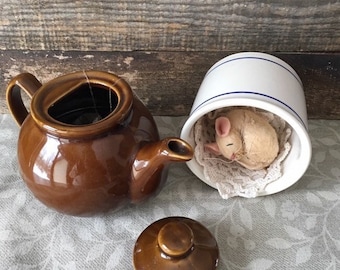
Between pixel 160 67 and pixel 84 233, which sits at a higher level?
pixel 160 67

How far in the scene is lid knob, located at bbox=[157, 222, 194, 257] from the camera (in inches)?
19.9

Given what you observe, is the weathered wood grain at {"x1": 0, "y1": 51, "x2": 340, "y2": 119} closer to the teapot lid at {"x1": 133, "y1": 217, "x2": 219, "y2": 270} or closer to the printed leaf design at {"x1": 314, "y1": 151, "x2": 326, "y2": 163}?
the printed leaf design at {"x1": 314, "y1": 151, "x2": 326, "y2": 163}

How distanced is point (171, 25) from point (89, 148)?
0.23 metres

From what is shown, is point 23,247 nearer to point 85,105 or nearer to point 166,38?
point 85,105

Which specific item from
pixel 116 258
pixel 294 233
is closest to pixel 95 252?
pixel 116 258

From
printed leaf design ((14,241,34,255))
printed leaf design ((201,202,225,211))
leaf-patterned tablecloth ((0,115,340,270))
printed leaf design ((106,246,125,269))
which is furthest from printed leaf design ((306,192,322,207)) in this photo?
printed leaf design ((14,241,34,255))

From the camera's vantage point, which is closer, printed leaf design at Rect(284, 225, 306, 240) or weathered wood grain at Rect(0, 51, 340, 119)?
printed leaf design at Rect(284, 225, 306, 240)

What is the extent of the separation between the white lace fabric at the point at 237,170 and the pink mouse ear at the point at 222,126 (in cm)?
3

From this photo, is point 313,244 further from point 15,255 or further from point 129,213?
point 15,255

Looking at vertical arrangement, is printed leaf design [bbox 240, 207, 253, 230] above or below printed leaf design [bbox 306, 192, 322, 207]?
below

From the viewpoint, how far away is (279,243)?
0.58 m

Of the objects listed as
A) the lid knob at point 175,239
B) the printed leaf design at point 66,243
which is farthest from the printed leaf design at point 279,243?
the printed leaf design at point 66,243

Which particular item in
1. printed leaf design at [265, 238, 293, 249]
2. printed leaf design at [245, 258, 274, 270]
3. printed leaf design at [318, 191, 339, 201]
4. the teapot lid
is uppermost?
the teapot lid

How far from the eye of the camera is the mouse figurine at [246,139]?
2.03 ft
